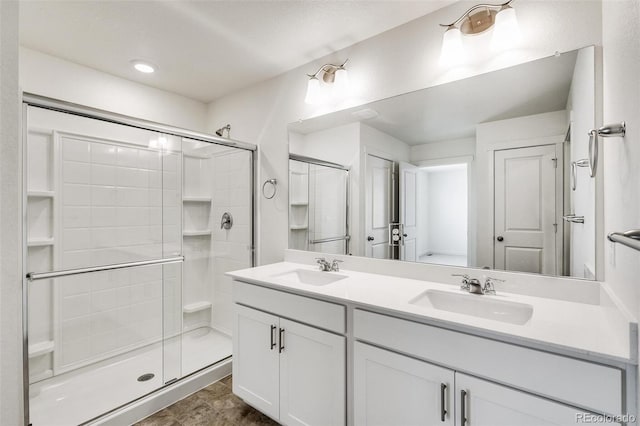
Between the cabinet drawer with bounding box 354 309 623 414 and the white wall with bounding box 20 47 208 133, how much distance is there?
2.64m

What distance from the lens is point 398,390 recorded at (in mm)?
1196

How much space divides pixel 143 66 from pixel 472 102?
241 centimetres

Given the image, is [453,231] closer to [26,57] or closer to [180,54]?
[180,54]

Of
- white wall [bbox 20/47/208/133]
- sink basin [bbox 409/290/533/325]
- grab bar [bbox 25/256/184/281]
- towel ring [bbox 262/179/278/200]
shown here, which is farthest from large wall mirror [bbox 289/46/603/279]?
white wall [bbox 20/47/208/133]

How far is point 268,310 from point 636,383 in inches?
57.4

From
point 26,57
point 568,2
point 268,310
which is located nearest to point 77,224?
point 26,57

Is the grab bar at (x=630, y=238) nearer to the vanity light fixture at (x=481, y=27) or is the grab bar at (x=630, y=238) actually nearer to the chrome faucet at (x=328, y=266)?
the vanity light fixture at (x=481, y=27)

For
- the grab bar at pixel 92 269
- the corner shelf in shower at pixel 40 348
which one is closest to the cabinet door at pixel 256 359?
the grab bar at pixel 92 269

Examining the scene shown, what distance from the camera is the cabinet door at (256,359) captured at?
1.63 metres

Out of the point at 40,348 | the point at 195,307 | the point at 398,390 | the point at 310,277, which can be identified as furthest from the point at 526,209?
the point at 40,348

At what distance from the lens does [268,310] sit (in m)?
1.66

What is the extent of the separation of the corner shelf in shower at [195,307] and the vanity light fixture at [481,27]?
267cm

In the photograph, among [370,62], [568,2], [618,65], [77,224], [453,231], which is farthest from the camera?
[77,224]

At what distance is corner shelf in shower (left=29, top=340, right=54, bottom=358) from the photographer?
190 centimetres
